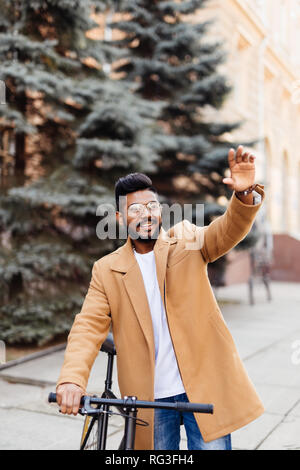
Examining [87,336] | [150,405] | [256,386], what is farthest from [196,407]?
[256,386]

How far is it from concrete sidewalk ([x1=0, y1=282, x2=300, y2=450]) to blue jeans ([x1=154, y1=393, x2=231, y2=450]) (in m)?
1.94

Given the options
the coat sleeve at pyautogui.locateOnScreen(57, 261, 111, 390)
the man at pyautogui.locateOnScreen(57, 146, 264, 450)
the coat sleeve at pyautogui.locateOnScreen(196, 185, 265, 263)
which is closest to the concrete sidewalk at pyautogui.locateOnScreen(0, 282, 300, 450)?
the man at pyautogui.locateOnScreen(57, 146, 264, 450)

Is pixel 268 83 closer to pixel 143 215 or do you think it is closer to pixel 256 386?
pixel 256 386

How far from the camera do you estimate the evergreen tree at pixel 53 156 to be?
7.66 m

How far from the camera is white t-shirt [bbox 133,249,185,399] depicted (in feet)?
8.07

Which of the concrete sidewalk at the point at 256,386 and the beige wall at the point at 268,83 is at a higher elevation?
the beige wall at the point at 268,83

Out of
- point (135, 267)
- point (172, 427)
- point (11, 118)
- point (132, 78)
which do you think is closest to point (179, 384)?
point (172, 427)

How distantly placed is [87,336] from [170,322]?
366 mm

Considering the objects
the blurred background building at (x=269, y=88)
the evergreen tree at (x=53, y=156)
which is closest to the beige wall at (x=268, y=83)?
the blurred background building at (x=269, y=88)

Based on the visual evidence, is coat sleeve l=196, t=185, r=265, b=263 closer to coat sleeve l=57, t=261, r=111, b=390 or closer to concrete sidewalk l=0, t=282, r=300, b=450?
coat sleeve l=57, t=261, r=111, b=390

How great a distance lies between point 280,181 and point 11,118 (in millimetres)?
19234

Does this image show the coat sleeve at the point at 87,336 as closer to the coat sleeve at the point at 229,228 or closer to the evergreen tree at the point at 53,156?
the coat sleeve at the point at 229,228

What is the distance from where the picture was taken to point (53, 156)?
861 cm

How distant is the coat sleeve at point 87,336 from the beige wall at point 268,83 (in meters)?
13.8
